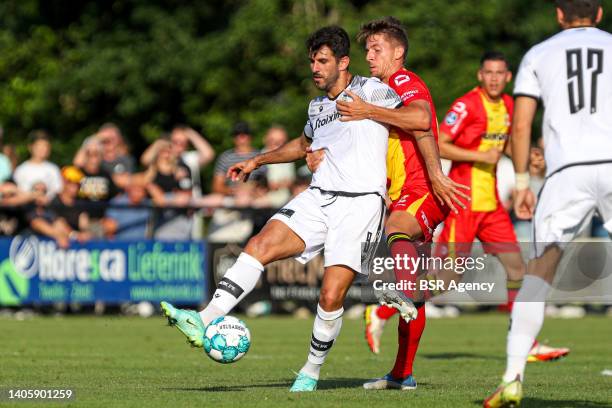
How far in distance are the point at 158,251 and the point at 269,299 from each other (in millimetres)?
1869

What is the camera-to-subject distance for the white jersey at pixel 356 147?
29.8ft

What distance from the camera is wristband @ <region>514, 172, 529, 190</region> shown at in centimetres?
812

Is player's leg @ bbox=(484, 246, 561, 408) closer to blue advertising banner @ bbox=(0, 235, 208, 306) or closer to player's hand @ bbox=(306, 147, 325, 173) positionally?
player's hand @ bbox=(306, 147, 325, 173)

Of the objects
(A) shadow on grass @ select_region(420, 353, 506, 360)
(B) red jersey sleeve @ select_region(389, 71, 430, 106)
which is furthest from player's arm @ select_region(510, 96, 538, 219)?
(A) shadow on grass @ select_region(420, 353, 506, 360)

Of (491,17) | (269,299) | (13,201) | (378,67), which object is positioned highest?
(491,17)

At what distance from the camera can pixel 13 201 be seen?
19.6 m

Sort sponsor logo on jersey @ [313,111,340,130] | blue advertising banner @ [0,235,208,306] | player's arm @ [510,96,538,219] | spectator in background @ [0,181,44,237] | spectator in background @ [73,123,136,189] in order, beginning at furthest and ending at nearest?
spectator in background @ [73,123,136,189] → spectator in background @ [0,181,44,237] → blue advertising banner @ [0,235,208,306] → sponsor logo on jersey @ [313,111,340,130] → player's arm @ [510,96,538,219]

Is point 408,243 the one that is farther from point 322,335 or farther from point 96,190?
point 96,190

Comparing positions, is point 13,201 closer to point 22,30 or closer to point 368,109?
point 368,109

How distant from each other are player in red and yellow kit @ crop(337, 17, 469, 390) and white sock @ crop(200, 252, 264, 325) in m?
1.10

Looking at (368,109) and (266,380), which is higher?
(368,109)

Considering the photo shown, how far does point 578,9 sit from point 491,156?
4.85m

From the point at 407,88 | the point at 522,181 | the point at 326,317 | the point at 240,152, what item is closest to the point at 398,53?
the point at 407,88

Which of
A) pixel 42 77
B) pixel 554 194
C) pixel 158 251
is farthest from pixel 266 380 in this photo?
pixel 42 77
